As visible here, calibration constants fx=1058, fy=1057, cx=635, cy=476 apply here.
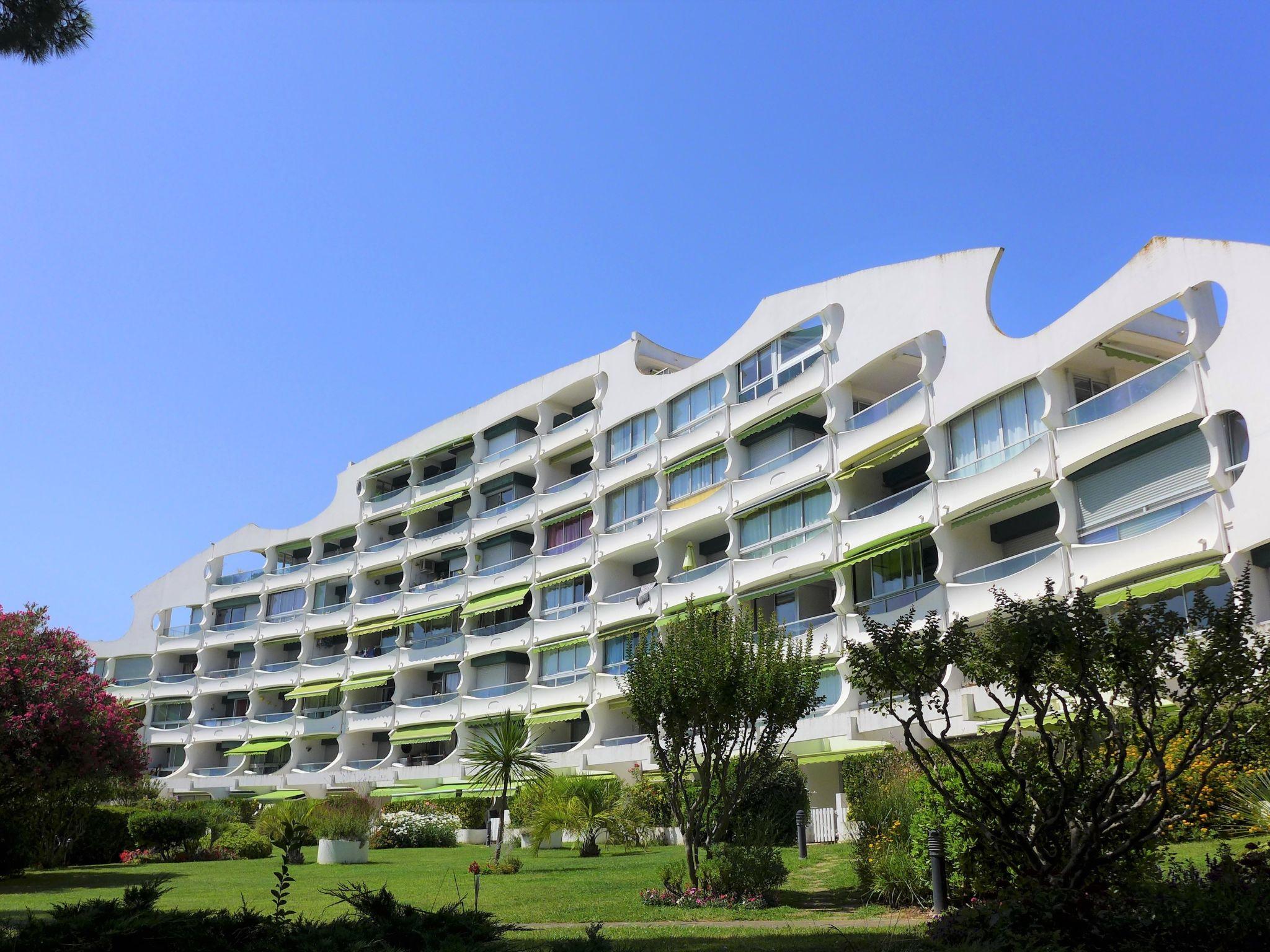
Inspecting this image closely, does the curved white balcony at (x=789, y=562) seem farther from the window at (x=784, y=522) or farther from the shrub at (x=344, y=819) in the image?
the shrub at (x=344, y=819)

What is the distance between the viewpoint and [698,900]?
57.9 ft

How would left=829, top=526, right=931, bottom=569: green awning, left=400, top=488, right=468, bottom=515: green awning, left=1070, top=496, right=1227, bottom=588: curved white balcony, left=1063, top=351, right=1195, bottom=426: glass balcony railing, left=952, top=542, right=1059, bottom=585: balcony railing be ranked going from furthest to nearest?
1. left=400, top=488, right=468, bottom=515: green awning
2. left=829, top=526, right=931, bottom=569: green awning
3. left=952, top=542, right=1059, bottom=585: balcony railing
4. left=1063, top=351, right=1195, bottom=426: glass balcony railing
5. left=1070, top=496, right=1227, bottom=588: curved white balcony

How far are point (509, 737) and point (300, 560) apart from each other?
48.7 m

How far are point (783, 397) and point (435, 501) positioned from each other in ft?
90.1

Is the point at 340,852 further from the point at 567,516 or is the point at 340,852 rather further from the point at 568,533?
the point at 568,533

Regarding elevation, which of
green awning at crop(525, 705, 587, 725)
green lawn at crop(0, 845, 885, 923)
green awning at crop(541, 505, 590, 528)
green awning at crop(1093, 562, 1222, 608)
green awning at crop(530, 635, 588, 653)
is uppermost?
green awning at crop(541, 505, 590, 528)

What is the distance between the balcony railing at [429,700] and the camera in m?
57.6

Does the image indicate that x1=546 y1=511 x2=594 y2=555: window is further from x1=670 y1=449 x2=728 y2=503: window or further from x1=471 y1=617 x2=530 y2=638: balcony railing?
x1=670 y1=449 x2=728 y2=503: window

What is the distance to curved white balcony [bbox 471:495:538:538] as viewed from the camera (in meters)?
56.7

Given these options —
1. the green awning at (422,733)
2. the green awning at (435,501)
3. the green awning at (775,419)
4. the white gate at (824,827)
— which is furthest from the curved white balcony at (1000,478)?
the green awning at (435,501)

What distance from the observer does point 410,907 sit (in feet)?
32.4

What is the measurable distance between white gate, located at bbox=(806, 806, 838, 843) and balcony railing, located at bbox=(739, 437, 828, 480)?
1434cm

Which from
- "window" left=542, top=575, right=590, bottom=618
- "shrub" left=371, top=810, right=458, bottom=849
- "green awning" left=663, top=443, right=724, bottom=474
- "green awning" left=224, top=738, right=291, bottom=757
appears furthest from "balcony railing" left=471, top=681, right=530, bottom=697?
"green awning" left=224, top=738, right=291, bottom=757

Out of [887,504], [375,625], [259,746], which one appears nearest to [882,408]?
[887,504]
